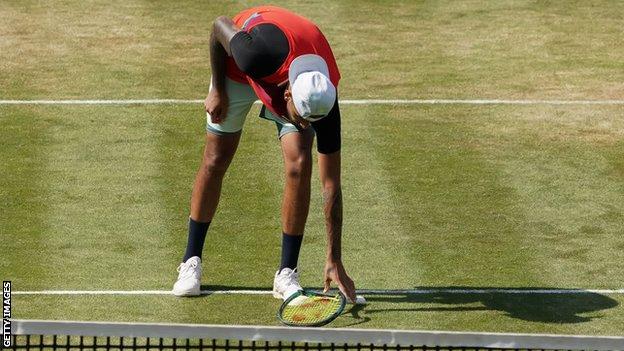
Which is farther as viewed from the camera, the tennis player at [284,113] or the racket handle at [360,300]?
the racket handle at [360,300]

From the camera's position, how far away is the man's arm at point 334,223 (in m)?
9.62

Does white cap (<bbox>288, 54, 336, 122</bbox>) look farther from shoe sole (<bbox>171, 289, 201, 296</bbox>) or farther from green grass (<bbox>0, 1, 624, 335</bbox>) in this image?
shoe sole (<bbox>171, 289, 201, 296</bbox>)

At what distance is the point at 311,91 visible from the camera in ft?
29.3

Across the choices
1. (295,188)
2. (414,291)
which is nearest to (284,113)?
(295,188)

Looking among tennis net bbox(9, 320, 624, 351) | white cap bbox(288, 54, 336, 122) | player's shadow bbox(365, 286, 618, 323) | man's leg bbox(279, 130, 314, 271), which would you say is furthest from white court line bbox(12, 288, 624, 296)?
tennis net bbox(9, 320, 624, 351)

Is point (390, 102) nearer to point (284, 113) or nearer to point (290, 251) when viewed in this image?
point (290, 251)

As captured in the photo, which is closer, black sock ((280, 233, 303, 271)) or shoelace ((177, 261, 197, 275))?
black sock ((280, 233, 303, 271))

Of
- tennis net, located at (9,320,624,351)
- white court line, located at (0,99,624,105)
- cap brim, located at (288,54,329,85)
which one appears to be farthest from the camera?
white court line, located at (0,99,624,105)

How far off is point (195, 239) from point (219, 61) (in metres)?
1.28

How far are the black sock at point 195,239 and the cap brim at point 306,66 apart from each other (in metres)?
1.59

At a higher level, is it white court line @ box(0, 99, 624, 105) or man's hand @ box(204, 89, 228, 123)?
man's hand @ box(204, 89, 228, 123)

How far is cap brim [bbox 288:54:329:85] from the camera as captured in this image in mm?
9188

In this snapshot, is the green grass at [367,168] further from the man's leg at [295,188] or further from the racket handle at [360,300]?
the man's leg at [295,188]

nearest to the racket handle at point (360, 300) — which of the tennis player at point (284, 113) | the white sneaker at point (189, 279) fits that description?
the tennis player at point (284, 113)
